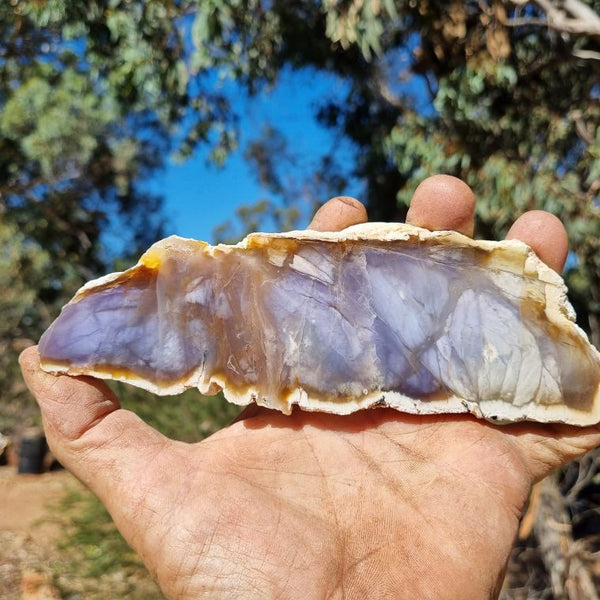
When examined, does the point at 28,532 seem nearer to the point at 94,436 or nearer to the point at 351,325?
the point at 94,436

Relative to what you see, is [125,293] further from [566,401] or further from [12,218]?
[12,218]

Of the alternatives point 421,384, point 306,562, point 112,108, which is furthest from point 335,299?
point 112,108

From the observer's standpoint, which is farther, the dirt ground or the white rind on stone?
the dirt ground

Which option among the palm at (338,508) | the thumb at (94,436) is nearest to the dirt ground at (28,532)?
the thumb at (94,436)

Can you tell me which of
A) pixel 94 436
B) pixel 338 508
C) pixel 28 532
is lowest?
pixel 28 532

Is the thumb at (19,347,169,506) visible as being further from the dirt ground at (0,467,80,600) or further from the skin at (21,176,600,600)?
the dirt ground at (0,467,80,600)

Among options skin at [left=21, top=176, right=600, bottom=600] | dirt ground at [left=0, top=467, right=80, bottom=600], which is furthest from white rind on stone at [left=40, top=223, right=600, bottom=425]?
dirt ground at [left=0, top=467, right=80, bottom=600]

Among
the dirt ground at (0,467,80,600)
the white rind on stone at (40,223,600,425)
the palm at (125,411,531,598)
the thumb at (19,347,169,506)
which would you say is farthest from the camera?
the dirt ground at (0,467,80,600)

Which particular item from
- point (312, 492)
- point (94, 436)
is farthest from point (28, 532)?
point (312, 492)
